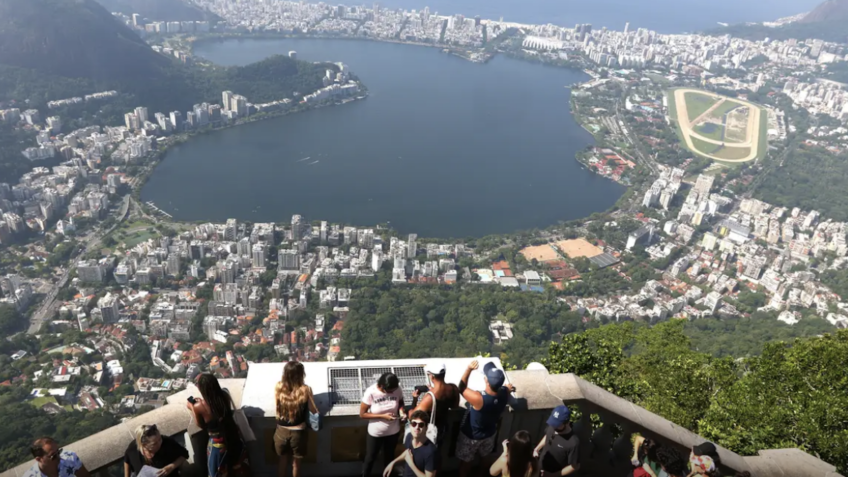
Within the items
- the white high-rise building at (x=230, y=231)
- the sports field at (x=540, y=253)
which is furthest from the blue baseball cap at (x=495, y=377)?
the white high-rise building at (x=230, y=231)

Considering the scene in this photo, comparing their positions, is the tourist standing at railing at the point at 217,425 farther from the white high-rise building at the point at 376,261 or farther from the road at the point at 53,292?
the white high-rise building at the point at 376,261

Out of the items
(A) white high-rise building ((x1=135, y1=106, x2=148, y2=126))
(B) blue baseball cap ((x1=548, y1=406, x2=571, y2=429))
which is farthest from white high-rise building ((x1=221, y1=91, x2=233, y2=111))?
(B) blue baseball cap ((x1=548, y1=406, x2=571, y2=429))

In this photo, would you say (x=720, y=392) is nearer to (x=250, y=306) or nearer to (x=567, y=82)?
(x=250, y=306)

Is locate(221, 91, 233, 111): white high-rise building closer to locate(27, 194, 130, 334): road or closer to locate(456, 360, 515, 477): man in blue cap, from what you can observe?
locate(27, 194, 130, 334): road

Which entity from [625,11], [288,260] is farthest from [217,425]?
[625,11]

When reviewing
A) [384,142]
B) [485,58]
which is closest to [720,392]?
[384,142]

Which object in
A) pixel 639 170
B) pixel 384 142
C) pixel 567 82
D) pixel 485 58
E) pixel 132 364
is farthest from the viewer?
pixel 485 58
